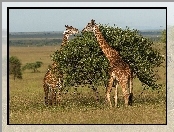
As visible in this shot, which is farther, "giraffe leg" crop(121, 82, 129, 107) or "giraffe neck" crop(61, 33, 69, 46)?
"giraffe leg" crop(121, 82, 129, 107)

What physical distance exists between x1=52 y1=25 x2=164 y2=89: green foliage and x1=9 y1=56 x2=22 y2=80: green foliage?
52 cm

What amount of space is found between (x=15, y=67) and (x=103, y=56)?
1.25 metres

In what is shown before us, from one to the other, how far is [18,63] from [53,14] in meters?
0.84

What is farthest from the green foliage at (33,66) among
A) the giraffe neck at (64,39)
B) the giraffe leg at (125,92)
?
the giraffe leg at (125,92)

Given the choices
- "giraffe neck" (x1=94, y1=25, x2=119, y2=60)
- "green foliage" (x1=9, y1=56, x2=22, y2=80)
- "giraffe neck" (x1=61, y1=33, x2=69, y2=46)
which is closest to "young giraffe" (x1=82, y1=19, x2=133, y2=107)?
"giraffe neck" (x1=94, y1=25, x2=119, y2=60)

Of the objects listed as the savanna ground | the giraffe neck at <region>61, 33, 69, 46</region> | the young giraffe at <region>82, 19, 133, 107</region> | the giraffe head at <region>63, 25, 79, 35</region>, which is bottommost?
the savanna ground

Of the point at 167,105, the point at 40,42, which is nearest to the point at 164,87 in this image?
the point at 167,105

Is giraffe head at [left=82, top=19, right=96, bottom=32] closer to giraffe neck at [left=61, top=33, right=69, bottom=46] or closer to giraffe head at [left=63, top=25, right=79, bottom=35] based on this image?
giraffe head at [left=63, top=25, right=79, bottom=35]

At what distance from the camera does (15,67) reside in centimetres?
1025

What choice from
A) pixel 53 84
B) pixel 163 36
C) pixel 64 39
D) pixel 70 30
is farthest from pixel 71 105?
pixel 163 36

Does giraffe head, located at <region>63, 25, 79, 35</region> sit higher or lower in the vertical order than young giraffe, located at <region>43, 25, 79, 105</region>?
higher

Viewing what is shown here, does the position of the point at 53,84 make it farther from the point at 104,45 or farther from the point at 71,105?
the point at 104,45

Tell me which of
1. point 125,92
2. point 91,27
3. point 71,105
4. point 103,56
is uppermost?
point 91,27

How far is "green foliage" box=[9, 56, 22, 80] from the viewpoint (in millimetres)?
10203
